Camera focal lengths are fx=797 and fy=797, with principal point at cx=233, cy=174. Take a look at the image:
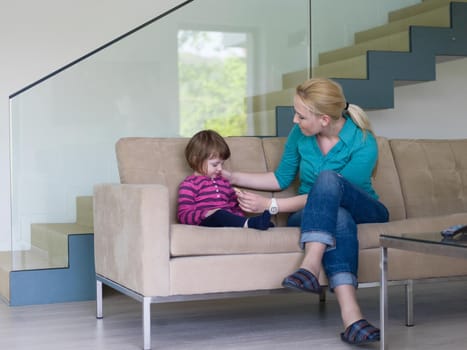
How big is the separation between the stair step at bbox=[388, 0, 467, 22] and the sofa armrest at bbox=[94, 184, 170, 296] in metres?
2.56

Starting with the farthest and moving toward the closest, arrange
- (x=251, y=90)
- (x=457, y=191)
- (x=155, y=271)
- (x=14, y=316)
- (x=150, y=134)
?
(x=251, y=90) → (x=150, y=134) → (x=457, y=191) → (x=14, y=316) → (x=155, y=271)

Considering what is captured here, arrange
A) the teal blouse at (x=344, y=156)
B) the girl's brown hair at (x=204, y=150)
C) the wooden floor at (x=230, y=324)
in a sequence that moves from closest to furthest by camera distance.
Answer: the wooden floor at (x=230, y=324) → the teal blouse at (x=344, y=156) → the girl's brown hair at (x=204, y=150)

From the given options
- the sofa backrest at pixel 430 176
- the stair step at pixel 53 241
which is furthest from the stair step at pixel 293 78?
the stair step at pixel 53 241

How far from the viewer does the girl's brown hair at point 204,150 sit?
3.43 meters

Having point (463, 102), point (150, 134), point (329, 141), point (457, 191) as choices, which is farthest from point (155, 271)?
point (463, 102)

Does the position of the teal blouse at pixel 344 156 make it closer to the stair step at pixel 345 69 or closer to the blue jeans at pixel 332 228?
the blue jeans at pixel 332 228

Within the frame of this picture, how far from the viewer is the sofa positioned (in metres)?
2.92

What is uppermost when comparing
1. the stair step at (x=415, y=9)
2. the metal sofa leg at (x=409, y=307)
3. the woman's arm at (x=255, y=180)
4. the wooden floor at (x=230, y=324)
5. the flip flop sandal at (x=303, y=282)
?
the stair step at (x=415, y=9)

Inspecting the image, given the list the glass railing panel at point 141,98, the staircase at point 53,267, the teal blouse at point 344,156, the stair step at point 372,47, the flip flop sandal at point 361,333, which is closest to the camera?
the flip flop sandal at point 361,333

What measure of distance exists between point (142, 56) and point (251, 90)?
69 cm

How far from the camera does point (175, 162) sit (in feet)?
11.7

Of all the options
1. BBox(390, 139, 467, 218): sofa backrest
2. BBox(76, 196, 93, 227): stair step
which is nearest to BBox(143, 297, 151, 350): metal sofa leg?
BBox(76, 196, 93, 227): stair step

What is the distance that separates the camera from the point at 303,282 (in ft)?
9.34

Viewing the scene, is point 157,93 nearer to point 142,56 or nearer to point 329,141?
point 142,56
